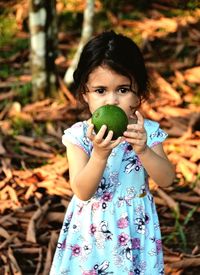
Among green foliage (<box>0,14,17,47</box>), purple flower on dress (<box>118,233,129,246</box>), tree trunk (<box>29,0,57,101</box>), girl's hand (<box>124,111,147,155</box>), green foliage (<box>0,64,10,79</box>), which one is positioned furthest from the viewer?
green foliage (<box>0,14,17,47</box>)

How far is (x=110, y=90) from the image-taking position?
9.51 ft

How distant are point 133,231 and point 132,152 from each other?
40 centimetres

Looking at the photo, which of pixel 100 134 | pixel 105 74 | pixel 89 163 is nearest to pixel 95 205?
pixel 89 163

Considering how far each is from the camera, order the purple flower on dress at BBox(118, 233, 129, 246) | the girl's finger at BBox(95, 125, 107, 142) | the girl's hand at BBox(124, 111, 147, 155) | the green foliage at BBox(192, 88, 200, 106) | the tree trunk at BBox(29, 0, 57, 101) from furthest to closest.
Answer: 1. the green foliage at BBox(192, 88, 200, 106)
2. the tree trunk at BBox(29, 0, 57, 101)
3. the purple flower on dress at BBox(118, 233, 129, 246)
4. the girl's hand at BBox(124, 111, 147, 155)
5. the girl's finger at BBox(95, 125, 107, 142)

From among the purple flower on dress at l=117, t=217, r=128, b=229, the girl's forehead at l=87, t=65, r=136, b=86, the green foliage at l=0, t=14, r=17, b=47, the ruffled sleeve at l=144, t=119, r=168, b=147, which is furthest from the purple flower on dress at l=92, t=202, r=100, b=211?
the green foliage at l=0, t=14, r=17, b=47

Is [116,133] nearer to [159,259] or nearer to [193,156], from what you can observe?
[159,259]

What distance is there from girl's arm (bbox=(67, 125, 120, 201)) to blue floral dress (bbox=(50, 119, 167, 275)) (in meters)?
0.06

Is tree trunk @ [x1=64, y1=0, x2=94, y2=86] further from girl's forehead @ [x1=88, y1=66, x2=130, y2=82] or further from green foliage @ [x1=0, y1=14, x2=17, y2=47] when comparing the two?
girl's forehead @ [x1=88, y1=66, x2=130, y2=82]

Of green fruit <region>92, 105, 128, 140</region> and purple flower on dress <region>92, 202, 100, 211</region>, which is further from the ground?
green fruit <region>92, 105, 128, 140</region>

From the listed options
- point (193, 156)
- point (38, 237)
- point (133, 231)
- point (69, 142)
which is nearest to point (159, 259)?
point (133, 231)

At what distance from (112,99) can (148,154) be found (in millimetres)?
306

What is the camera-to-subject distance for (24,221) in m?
4.65

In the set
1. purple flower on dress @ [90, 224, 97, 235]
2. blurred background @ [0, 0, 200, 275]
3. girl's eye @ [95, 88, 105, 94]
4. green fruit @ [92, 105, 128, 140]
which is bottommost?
blurred background @ [0, 0, 200, 275]

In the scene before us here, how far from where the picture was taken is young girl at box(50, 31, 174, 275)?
2918 mm
